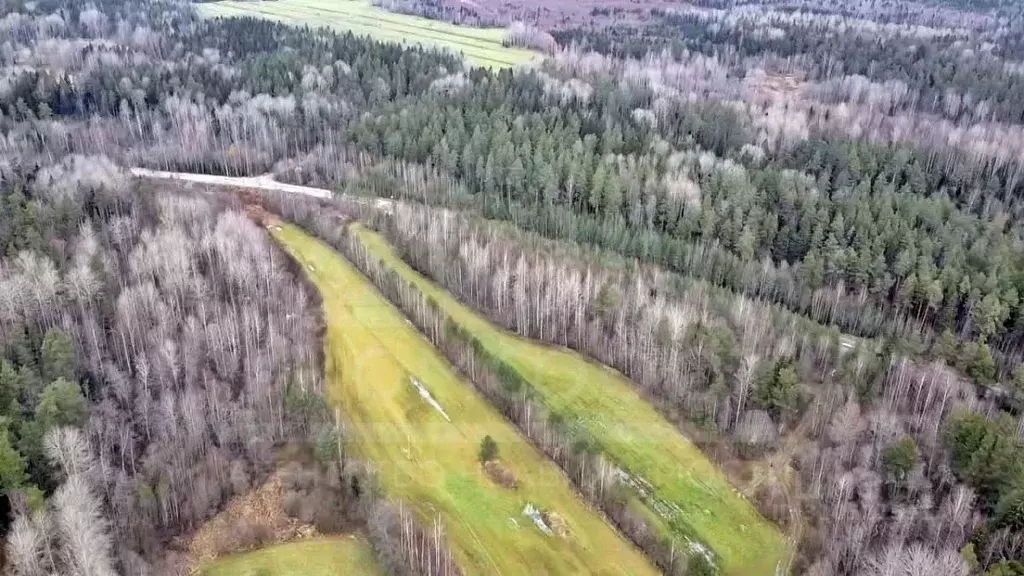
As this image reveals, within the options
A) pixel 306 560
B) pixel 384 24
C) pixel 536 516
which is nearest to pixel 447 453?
pixel 536 516

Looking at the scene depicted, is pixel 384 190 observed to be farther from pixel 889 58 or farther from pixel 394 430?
pixel 889 58

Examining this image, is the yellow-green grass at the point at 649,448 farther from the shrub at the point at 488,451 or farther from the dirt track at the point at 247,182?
the dirt track at the point at 247,182

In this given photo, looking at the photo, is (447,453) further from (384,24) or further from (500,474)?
(384,24)

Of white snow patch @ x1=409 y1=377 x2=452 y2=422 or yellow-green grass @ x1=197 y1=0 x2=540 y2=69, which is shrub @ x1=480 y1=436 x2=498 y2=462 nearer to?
white snow patch @ x1=409 y1=377 x2=452 y2=422

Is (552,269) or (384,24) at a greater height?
(384,24)

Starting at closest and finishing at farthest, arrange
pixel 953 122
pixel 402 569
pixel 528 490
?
pixel 402 569 < pixel 528 490 < pixel 953 122

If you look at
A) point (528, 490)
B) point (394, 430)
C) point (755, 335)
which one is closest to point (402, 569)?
point (528, 490)
